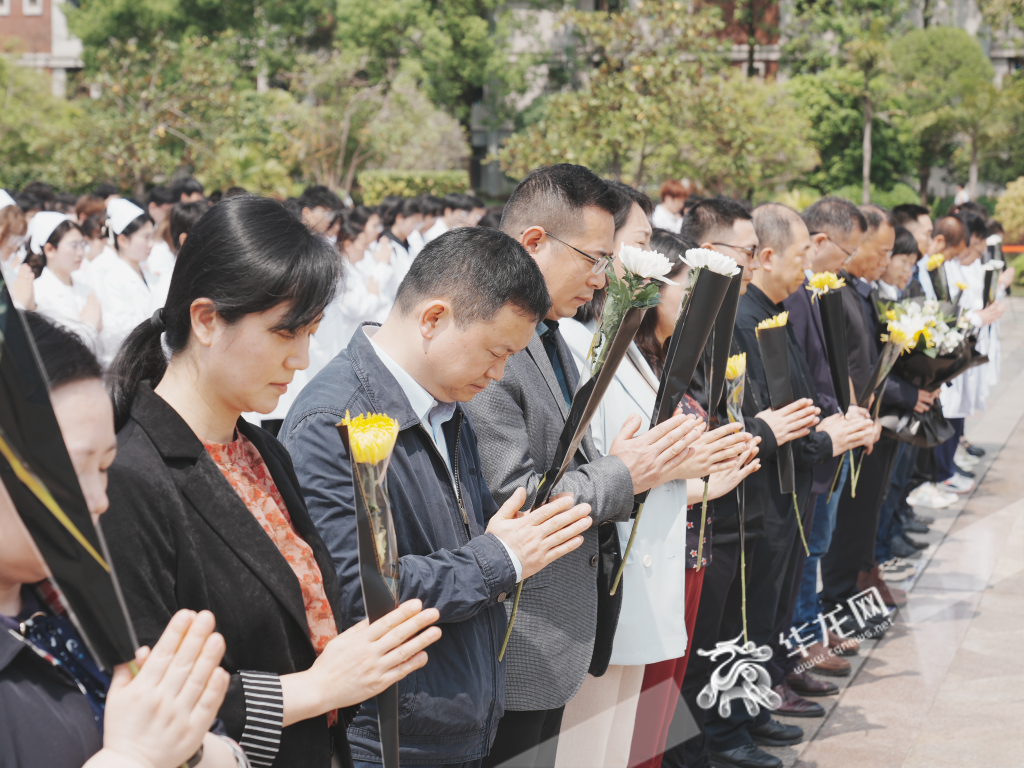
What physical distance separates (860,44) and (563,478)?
28658mm

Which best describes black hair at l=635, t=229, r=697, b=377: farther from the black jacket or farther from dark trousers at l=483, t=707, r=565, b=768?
dark trousers at l=483, t=707, r=565, b=768

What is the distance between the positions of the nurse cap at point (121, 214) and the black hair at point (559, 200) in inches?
160

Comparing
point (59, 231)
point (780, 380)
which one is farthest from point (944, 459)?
point (59, 231)

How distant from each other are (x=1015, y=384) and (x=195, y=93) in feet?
55.8

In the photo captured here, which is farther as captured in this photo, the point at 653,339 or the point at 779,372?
the point at 779,372

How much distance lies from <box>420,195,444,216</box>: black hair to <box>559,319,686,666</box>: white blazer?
8334mm

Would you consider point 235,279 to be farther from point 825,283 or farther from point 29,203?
point 29,203

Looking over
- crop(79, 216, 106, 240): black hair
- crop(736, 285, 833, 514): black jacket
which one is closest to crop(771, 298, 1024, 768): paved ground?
crop(736, 285, 833, 514): black jacket

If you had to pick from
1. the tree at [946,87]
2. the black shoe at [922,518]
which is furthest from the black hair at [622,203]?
the tree at [946,87]

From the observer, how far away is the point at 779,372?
12.0 feet

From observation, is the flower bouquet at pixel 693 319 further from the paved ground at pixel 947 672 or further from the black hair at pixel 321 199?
the black hair at pixel 321 199

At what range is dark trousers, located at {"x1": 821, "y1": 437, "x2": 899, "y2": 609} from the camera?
493cm

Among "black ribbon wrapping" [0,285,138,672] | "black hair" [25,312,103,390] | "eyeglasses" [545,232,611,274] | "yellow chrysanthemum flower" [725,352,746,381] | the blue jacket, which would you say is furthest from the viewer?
"yellow chrysanthemum flower" [725,352,746,381]

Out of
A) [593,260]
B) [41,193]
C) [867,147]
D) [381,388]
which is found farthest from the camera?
[867,147]
